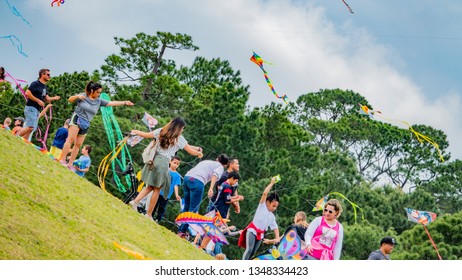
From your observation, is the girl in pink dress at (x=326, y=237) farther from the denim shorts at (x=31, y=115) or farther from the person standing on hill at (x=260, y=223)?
the denim shorts at (x=31, y=115)

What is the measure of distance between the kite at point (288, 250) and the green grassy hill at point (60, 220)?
32.9 inches

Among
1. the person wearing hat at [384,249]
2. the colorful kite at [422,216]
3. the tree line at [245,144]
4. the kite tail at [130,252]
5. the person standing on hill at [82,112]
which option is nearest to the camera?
the kite tail at [130,252]

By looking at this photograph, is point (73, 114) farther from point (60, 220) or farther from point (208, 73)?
point (208, 73)

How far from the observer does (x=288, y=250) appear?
7.51 meters

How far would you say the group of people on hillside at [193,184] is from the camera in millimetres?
6523

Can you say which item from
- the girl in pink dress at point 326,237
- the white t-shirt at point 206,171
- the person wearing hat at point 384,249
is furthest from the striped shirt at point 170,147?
the person wearing hat at point 384,249

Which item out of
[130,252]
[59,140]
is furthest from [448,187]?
[130,252]

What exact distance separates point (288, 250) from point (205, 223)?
51.3 inches

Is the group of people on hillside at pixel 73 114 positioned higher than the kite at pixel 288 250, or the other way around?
the group of people on hillside at pixel 73 114

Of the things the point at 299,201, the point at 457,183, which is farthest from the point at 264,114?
the point at 457,183

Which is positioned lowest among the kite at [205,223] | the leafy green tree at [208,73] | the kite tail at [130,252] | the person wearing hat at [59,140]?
the kite tail at [130,252]

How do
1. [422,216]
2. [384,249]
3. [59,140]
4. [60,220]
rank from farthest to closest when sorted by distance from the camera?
[422,216], [59,140], [384,249], [60,220]

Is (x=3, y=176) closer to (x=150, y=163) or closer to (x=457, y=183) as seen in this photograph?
(x=150, y=163)
